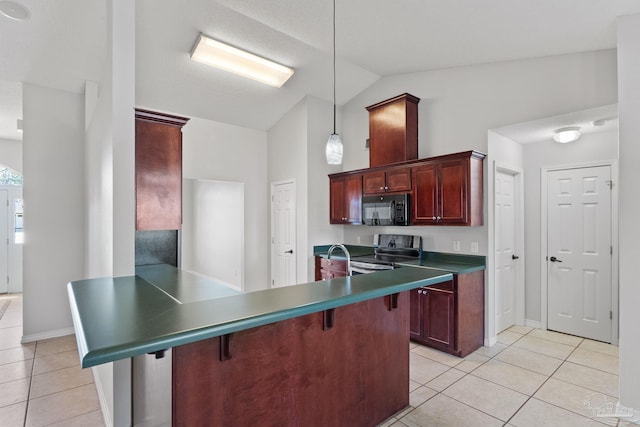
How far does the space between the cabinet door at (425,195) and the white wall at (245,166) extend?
2801mm

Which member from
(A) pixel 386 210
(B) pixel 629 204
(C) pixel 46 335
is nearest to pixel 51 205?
(C) pixel 46 335

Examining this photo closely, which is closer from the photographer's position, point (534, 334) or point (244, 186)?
point (534, 334)

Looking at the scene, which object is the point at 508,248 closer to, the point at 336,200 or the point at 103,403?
the point at 336,200

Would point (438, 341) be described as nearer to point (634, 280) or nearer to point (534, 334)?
point (534, 334)

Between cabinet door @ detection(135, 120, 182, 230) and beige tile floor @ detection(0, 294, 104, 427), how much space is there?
1.46 metres

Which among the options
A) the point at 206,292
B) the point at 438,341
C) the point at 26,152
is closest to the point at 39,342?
the point at 26,152

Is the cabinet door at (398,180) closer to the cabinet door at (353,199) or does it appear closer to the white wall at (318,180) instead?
the cabinet door at (353,199)

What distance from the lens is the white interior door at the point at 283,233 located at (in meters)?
5.11

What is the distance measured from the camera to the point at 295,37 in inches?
139

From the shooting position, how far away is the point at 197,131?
5.05 m

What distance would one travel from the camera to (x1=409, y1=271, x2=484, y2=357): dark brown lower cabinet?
328cm

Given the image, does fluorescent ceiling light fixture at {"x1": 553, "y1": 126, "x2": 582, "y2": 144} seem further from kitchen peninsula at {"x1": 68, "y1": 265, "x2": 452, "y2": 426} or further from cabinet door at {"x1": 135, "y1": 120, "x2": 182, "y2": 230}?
cabinet door at {"x1": 135, "y1": 120, "x2": 182, "y2": 230}

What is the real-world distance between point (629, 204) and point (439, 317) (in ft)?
6.12

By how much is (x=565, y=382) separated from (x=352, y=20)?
3771 mm
